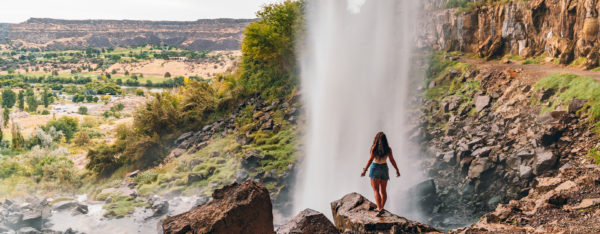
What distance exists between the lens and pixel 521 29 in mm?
16312

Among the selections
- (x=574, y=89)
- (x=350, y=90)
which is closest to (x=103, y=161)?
(x=350, y=90)

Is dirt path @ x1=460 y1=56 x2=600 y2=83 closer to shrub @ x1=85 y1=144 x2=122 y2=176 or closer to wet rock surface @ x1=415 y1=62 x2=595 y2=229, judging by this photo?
wet rock surface @ x1=415 y1=62 x2=595 y2=229

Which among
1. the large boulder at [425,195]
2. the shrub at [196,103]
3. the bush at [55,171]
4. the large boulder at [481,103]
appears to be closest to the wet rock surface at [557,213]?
the large boulder at [425,195]

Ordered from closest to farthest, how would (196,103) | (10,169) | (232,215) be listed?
(232,215), (196,103), (10,169)

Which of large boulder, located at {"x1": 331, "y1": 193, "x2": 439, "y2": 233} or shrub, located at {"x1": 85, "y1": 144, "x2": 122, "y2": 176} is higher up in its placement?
large boulder, located at {"x1": 331, "y1": 193, "x2": 439, "y2": 233}

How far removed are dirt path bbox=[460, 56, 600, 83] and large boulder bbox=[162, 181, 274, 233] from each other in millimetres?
10805

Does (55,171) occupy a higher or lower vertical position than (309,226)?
lower

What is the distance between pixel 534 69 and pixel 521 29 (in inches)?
116

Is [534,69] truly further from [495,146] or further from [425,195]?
[425,195]

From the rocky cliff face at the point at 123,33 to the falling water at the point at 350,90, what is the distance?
147 metres

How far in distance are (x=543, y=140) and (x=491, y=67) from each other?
561 centimetres

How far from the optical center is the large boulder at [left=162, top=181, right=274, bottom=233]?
17.6 ft

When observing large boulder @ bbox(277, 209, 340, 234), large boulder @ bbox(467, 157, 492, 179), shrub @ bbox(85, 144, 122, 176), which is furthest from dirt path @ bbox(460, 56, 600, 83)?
shrub @ bbox(85, 144, 122, 176)

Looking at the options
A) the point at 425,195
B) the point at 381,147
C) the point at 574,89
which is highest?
the point at 574,89
